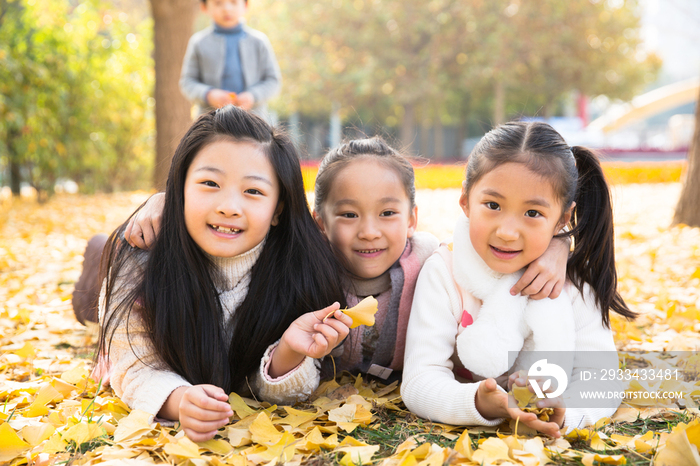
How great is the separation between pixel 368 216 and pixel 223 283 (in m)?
0.54

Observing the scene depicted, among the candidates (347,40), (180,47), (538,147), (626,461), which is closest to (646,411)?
(626,461)

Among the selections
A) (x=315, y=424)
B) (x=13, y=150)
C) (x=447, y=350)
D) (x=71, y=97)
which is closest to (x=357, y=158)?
(x=447, y=350)

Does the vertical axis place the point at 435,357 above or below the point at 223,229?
below

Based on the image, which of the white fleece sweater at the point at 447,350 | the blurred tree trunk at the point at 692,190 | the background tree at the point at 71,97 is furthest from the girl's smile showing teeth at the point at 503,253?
the background tree at the point at 71,97

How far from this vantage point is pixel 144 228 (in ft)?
6.37

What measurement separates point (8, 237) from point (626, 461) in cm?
540

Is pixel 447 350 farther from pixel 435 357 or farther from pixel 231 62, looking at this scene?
pixel 231 62

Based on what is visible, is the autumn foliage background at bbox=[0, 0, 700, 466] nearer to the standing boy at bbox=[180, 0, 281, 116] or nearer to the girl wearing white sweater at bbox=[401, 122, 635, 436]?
the girl wearing white sweater at bbox=[401, 122, 635, 436]

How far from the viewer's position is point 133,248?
76.9 inches

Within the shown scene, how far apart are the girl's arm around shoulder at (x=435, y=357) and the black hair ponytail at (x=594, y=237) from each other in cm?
44

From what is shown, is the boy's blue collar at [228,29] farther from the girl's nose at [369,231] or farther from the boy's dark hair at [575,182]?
the boy's dark hair at [575,182]

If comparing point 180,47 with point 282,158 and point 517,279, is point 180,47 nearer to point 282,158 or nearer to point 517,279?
point 282,158

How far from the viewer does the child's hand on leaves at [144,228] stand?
1.93m

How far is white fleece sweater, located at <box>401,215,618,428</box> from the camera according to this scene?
64.9 inches
